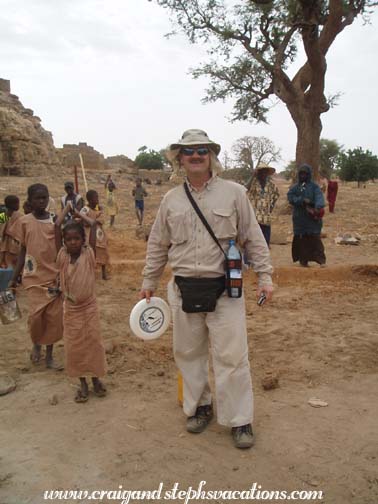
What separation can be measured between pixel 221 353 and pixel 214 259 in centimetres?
56

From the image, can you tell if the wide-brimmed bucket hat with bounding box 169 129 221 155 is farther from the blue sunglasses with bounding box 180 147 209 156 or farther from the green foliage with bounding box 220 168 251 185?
the green foliage with bounding box 220 168 251 185

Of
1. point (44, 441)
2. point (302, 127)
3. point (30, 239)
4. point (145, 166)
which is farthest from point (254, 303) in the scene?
point (145, 166)

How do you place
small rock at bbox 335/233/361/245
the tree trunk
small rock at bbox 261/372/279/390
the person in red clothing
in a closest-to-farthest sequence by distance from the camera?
small rock at bbox 261/372/279/390 < small rock at bbox 335/233/361/245 < the tree trunk < the person in red clothing

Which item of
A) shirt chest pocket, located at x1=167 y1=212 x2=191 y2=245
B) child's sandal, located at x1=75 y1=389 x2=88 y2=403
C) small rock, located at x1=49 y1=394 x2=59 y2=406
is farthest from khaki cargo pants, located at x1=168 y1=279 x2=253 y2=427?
small rock, located at x1=49 y1=394 x2=59 y2=406

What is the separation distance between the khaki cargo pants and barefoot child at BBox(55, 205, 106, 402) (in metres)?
0.80

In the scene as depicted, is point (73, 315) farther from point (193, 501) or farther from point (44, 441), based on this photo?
point (193, 501)

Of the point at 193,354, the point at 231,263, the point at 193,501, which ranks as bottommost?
the point at 193,501

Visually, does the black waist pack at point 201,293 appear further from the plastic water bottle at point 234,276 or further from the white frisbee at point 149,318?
the white frisbee at point 149,318

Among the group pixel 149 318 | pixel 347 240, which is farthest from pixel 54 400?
pixel 347 240

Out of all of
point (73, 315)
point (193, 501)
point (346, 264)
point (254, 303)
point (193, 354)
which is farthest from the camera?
point (346, 264)

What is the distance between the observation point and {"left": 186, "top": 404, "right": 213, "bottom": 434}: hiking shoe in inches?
121

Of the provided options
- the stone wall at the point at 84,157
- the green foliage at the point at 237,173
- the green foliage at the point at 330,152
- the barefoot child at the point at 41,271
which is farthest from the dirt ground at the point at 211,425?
the green foliage at the point at 330,152

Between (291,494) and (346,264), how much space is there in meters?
6.33

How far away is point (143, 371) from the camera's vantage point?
4.19m
